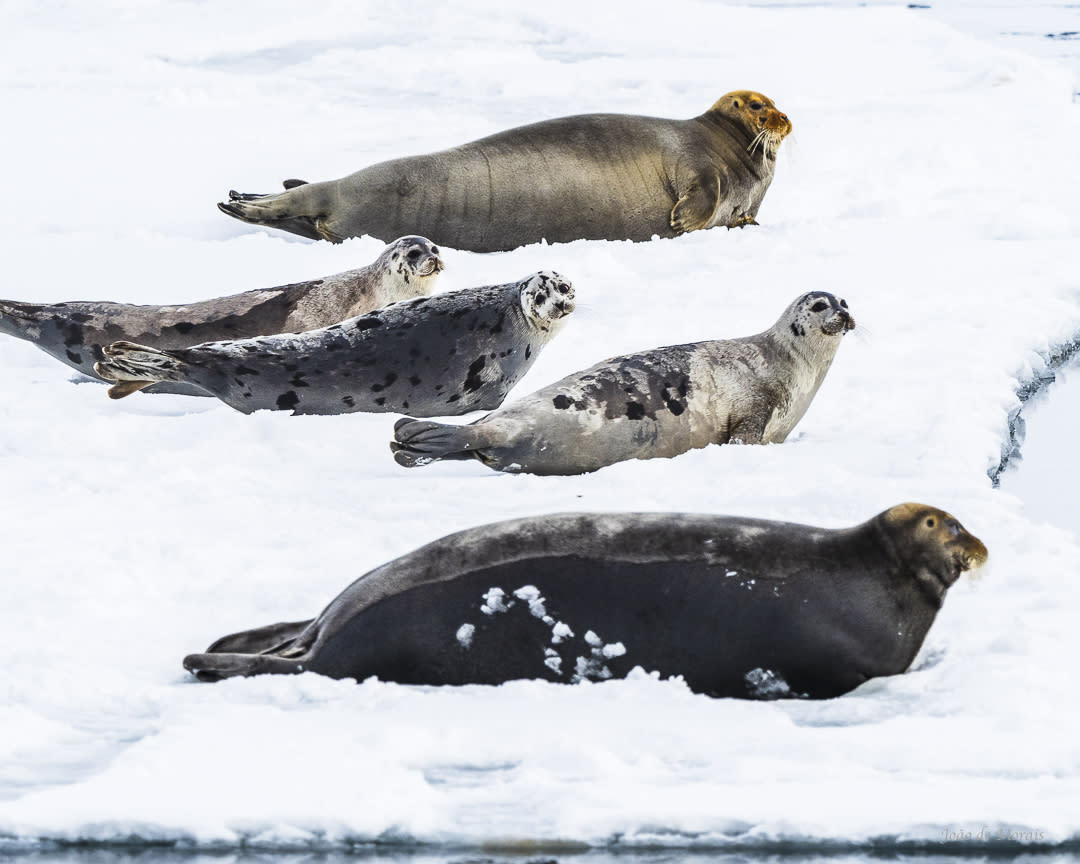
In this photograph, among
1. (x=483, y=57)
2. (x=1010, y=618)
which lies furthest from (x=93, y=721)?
(x=483, y=57)

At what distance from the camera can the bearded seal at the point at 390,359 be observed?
5.13 meters

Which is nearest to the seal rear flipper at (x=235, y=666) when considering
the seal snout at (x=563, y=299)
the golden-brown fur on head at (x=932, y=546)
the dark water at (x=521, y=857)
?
the dark water at (x=521, y=857)

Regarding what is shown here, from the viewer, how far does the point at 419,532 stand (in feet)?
12.8

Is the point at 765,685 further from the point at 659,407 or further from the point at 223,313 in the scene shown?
the point at 223,313

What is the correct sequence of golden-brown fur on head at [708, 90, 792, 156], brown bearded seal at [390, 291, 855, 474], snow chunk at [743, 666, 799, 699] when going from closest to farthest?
snow chunk at [743, 666, 799, 699]
brown bearded seal at [390, 291, 855, 474]
golden-brown fur on head at [708, 90, 792, 156]

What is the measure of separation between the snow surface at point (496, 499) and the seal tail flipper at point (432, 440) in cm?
7

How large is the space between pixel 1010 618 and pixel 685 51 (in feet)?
31.9

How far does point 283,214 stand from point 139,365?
2.63 metres

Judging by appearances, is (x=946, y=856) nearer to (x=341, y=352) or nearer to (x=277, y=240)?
(x=341, y=352)

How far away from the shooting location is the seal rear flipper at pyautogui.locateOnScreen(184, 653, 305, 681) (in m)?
3.07

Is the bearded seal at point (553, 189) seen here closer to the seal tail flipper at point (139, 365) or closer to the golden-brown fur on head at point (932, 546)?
the seal tail flipper at point (139, 365)

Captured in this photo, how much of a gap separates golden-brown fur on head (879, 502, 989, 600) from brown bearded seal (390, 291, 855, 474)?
4.92 ft

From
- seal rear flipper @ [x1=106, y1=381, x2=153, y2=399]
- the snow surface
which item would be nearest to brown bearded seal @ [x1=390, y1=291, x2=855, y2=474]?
the snow surface

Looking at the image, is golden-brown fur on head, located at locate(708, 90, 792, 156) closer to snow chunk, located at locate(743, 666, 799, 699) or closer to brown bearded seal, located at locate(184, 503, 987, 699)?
brown bearded seal, located at locate(184, 503, 987, 699)
